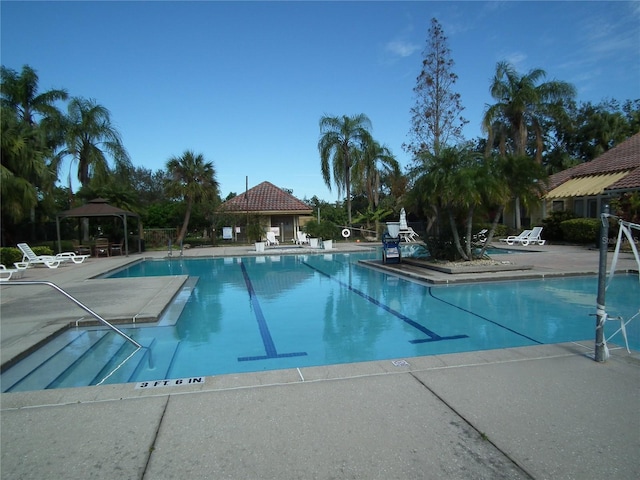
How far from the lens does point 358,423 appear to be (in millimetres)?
3062

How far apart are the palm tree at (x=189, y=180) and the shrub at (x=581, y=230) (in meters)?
21.0

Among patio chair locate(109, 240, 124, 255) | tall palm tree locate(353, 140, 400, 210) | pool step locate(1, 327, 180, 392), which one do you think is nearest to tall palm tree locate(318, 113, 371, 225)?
tall palm tree locate(353, 140, 400, 210)

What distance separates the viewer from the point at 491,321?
7211 mm

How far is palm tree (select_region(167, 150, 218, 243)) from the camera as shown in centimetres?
2623

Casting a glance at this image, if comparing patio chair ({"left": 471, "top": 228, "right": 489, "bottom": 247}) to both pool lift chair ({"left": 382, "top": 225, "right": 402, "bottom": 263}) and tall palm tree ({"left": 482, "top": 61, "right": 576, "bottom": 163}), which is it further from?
tall palm tree ({"left": 482, "top": 61, "right": 576, "bottom": 163})

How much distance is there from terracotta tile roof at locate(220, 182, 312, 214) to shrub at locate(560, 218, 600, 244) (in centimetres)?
1768

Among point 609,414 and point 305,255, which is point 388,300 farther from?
point 305,255

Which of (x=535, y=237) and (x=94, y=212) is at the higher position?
(x=94, y=212)

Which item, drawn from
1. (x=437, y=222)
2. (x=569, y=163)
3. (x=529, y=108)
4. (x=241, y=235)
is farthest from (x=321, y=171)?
(x=569, y=163)

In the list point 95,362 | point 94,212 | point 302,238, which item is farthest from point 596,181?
point 94,212

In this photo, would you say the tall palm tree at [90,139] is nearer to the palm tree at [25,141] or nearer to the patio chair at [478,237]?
the palm tree at [25,141]

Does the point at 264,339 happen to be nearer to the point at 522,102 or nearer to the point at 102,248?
the point at 102,248

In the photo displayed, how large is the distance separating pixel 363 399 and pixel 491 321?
458 cm

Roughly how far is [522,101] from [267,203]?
19602mm
